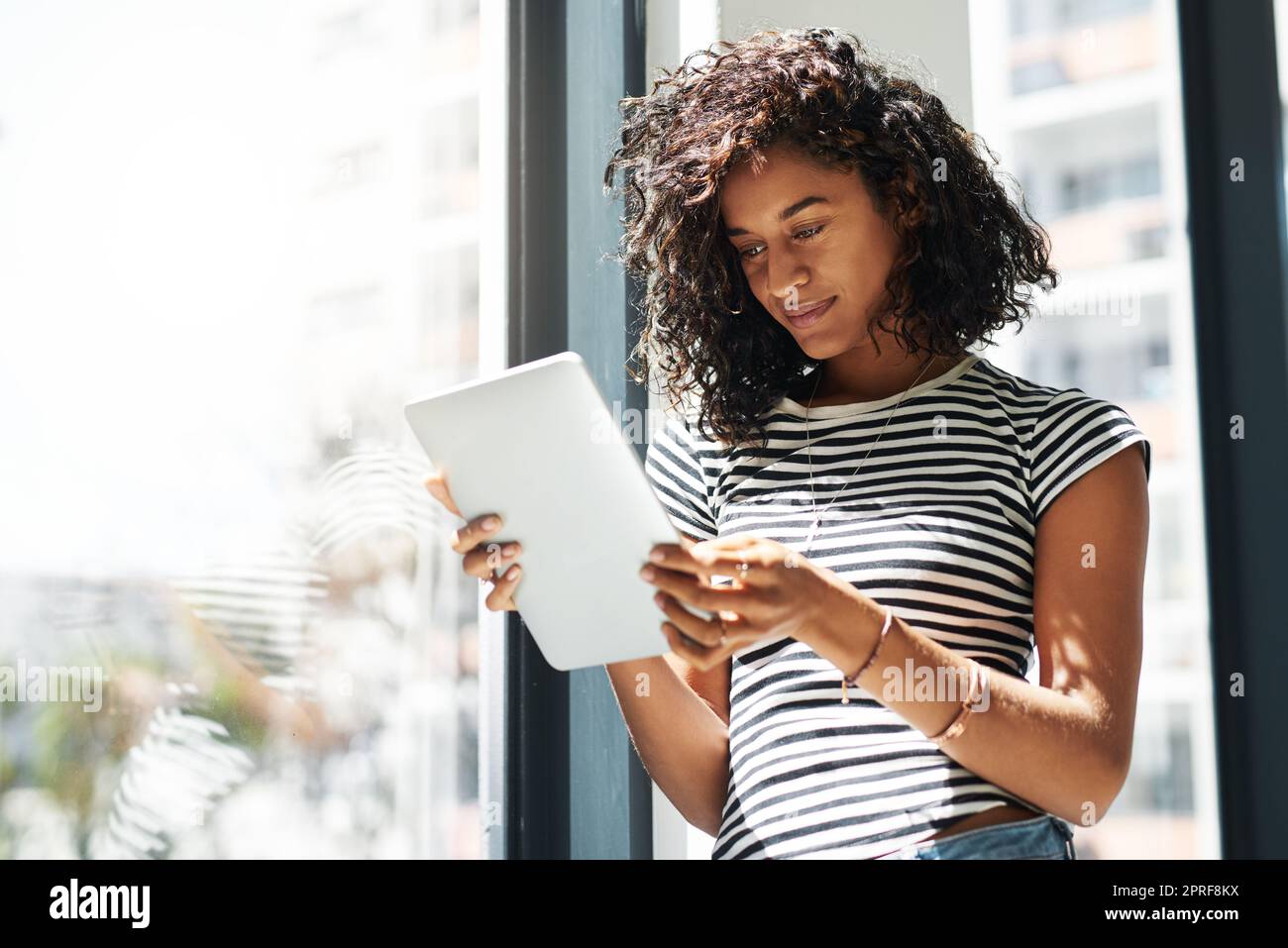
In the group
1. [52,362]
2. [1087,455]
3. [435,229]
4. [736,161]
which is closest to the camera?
[52,362]

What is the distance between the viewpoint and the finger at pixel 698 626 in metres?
0.86

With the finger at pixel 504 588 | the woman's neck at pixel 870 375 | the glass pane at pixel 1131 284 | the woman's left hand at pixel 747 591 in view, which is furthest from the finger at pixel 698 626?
the glass pane at pixel 1131 284

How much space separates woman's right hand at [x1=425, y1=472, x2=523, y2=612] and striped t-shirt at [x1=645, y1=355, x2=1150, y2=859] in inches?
9.2

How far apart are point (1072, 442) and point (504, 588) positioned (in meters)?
0.49

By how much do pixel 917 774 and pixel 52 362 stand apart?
0.73 m

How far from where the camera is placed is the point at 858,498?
105 cm

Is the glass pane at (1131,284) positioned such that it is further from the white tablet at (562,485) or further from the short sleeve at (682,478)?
the white tablet at (562,485)

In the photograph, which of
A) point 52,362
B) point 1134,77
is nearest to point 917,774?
point 52,362

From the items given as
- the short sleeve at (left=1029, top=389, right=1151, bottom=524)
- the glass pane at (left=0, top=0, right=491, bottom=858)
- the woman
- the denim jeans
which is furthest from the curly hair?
the denim jeans

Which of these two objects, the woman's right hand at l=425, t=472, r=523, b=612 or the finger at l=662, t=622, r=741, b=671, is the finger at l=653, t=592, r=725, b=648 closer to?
the finger at l=662, t=622, r=741, b=671

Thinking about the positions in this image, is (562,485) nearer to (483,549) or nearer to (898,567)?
(483,549)

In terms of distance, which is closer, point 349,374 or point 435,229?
point 349,374
